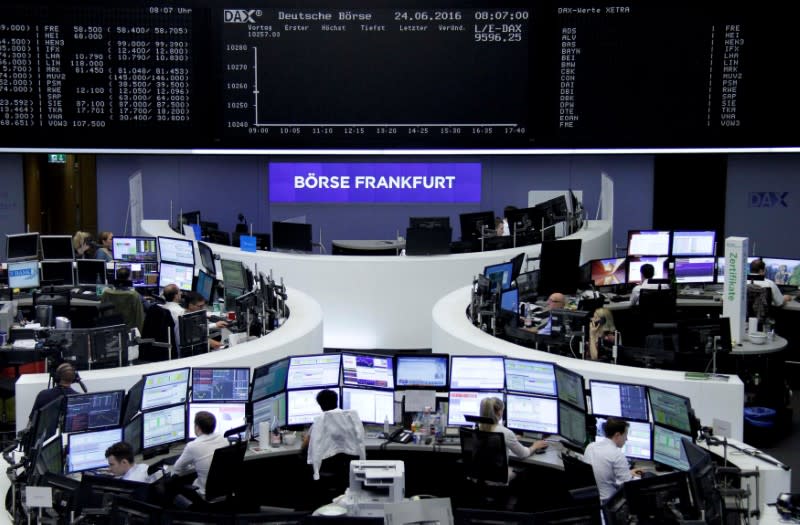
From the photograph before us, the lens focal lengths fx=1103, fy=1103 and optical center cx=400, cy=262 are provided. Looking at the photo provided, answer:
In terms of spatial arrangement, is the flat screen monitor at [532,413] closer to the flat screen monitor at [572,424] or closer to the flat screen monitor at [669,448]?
the flat screen monitor at [572,424]

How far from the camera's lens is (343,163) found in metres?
16.5

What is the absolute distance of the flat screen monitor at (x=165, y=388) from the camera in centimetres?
710

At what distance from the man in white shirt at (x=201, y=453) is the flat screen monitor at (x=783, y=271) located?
728 cm

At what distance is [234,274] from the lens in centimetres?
1057

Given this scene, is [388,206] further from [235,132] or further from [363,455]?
[363,455]

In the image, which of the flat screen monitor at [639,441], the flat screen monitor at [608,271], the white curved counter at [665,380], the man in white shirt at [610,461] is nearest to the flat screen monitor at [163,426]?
the white curved counter at [665,380]

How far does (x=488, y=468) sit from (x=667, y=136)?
4.73 metres

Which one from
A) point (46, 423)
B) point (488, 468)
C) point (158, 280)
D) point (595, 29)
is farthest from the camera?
point (158, 280)

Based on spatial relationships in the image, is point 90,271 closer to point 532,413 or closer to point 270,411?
point 270,411

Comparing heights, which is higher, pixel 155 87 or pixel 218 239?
pixel 155 87

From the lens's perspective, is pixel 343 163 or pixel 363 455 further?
pixel 343 163

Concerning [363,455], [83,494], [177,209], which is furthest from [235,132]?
[177,209]

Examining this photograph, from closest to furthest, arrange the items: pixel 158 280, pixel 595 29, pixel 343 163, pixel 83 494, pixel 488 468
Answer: pixel 83 494
pixel 488 468
pixel 595 29
pixel 158 280
pixel 343 163

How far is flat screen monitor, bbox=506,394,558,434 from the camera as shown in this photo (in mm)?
7391
